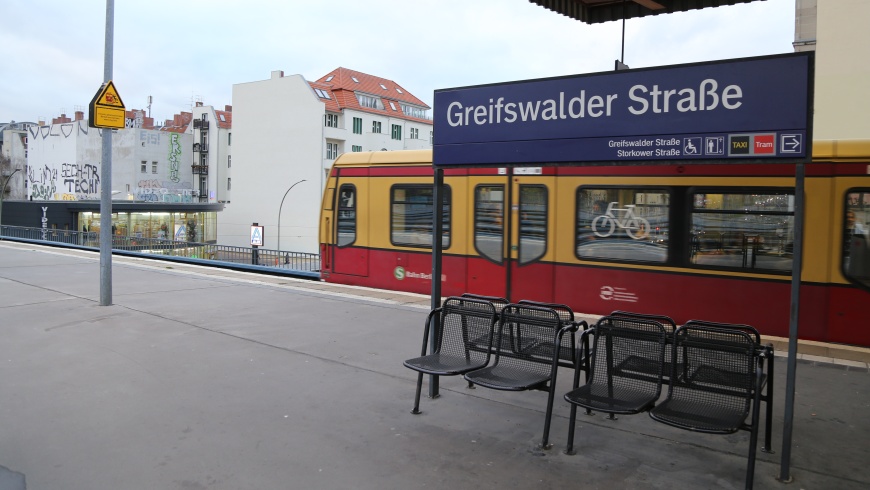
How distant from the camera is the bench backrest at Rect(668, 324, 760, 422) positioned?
423cm

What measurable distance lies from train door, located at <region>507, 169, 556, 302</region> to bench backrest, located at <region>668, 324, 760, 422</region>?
544 centimetres

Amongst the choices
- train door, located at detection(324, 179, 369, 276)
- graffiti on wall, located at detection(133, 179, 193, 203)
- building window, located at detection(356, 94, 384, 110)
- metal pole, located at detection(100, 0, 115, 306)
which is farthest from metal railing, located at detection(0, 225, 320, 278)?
building window, located at detection(356, 94, 384, 110)

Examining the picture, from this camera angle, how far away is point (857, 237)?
A: 25.3 ft

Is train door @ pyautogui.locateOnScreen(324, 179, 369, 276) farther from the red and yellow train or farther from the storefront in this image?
the storefront

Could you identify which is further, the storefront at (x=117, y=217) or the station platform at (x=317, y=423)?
the storefront at (x=117, y=217)

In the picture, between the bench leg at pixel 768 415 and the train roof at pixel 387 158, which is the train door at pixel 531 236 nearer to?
the train roof at pixel 387 158

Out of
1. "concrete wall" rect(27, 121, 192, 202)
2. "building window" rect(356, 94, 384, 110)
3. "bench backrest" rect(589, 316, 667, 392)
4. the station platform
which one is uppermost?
"building window" rect(356, 94, 384, 110)

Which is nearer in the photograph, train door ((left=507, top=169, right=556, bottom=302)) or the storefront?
train door ((left=507, top=169, right=556, bottom=302))

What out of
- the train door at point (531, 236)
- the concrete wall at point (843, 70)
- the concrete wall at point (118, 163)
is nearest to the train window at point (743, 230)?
the train door at point (531, 236)

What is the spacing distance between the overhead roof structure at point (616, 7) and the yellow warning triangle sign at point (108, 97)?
675 cm

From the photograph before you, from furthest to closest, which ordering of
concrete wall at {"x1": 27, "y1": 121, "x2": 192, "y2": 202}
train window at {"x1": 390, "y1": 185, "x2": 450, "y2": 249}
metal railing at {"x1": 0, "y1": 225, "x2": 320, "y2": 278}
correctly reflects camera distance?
concrete wall at {"x1": 27, "y1": 121, "x2": 192, "y2": 202} < metal railing at {"x1": 0, "y1": 225, "x2": 320, "y2": 278} < train window at {"x1": 390, "y1": 185, "x2": 450, "y2": 249}

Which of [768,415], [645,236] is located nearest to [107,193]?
[645,236]

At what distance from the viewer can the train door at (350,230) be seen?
12461 millimetres

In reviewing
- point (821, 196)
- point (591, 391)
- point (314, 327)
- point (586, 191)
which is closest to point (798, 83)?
point (591, 391)
